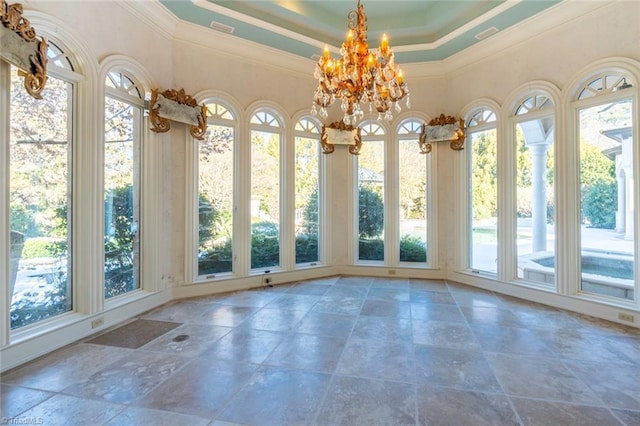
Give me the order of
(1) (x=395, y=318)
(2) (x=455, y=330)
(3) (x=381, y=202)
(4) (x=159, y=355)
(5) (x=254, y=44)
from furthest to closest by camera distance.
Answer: (3) (x=381, y=202) → (5) (x=254, y=44) → (1) (x=395, y=318) → (2) (x=455, y=330) → (4) (x=159, y=355)

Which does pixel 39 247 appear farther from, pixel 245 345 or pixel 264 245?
pixel 264 245

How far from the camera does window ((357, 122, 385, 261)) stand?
566 cm

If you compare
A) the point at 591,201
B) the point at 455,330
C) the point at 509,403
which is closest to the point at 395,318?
the point at 455,330

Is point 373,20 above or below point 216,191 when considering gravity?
above

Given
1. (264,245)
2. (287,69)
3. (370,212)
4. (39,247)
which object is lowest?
(264,245)

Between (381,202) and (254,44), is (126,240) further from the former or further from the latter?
(381,202)

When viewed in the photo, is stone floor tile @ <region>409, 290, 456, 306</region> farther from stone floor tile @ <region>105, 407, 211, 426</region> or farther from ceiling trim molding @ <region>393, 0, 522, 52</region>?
ceiling trim molding @ <region>393, 0, 522, 52</region>

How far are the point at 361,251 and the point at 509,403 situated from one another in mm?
3831

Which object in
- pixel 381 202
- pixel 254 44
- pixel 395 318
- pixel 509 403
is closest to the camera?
pixel 509 403

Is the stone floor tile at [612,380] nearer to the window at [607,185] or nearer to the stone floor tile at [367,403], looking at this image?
the stone floor tile at [367,403]

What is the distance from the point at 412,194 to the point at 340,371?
12.6 ft

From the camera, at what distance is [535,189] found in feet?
14.2

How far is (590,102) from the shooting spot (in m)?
3.68

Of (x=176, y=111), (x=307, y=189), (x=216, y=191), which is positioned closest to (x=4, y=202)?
(x=176, y=111)
